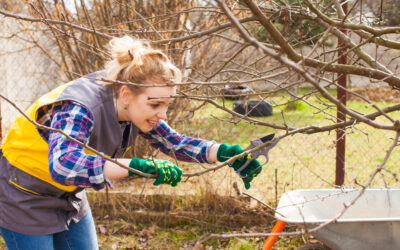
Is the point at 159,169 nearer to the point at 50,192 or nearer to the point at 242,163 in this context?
the point at 242,163

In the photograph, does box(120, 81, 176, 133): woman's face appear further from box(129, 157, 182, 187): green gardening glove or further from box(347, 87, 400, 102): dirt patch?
box(347, 87, 400, 102): dirt patch

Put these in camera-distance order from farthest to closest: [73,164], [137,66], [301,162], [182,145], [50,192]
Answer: [301,162] < [182,145] < [50,192] < [137,66] < [73,164]

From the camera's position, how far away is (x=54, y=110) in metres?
1.56

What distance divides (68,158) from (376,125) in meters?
0.98

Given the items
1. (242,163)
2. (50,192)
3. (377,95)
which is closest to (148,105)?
(242,163)

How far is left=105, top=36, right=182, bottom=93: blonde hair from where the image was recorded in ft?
5.41

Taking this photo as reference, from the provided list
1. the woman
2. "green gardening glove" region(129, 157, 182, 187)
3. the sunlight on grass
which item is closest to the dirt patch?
the sunlight on grass

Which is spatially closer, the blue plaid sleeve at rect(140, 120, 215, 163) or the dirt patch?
the blue plaid sleeve at rect(140, 120, 215, 163)

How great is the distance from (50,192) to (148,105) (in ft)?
2.15

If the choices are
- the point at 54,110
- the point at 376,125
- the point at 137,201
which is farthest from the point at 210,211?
the point at 376,125

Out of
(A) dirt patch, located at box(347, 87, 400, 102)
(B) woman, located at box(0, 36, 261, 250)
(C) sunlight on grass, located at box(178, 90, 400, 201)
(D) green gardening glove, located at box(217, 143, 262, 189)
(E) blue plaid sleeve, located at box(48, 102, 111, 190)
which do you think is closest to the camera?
(E) blue plaid sleeve, located at box(48, 102, 111, 190)

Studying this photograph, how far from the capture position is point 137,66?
1629 mm

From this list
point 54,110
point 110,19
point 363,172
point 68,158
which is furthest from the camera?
point 363,172

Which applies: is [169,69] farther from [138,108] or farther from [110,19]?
[110,19]
